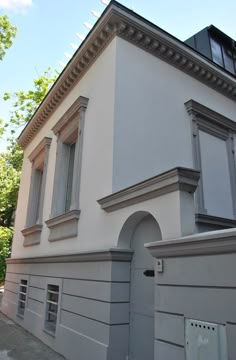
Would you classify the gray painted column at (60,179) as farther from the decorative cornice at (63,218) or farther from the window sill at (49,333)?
the window sill at (49,333)

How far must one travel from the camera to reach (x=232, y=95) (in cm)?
903

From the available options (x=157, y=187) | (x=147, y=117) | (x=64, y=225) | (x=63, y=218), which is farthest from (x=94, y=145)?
(x=157, y=187)

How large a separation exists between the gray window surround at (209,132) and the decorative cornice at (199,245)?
275cm

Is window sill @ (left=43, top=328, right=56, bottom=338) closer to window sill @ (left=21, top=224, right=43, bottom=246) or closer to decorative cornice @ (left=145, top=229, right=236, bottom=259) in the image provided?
window sill @ (left=21, top=224, right=43, bottom=246)

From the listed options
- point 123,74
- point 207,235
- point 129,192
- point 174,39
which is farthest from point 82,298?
point 174,39

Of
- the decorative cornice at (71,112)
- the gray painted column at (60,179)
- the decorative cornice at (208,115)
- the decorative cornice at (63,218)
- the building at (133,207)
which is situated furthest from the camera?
the gray painted column at (60,179)

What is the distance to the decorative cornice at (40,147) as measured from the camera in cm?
937

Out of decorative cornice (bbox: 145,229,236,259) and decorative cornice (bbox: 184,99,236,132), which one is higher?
decorative cornice (bbox: 184,99,236,132)

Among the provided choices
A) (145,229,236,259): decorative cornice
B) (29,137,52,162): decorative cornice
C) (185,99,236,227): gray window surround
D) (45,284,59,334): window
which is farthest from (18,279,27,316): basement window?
(145,229,236,259): decorative cornice

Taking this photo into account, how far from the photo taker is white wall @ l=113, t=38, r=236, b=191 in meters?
5.76

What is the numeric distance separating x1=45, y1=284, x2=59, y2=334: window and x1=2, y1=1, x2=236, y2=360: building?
1.2 inches

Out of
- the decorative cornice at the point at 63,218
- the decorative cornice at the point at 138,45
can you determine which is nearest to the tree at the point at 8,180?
the decorative cornice at the point at 138,45

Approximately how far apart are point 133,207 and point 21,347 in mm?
4329

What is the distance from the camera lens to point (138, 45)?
689cm
